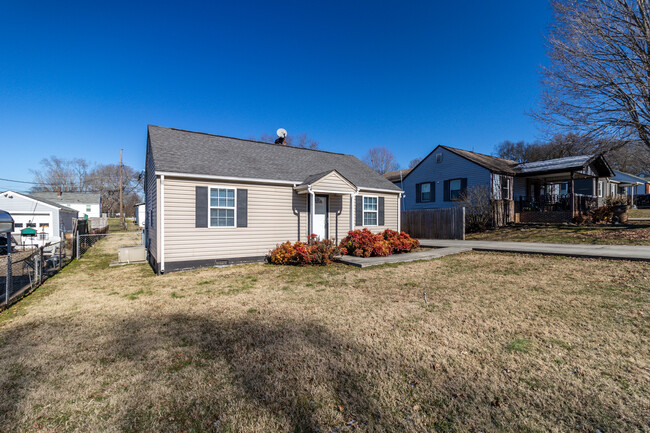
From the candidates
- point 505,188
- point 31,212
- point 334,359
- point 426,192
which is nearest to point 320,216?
point 334,359

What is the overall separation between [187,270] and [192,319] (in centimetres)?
470

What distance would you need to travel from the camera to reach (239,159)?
11.0 m

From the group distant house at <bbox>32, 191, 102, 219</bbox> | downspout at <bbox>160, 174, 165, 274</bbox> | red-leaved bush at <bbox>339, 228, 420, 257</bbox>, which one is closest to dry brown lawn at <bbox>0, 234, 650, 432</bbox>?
downspout at <bbox>160, 174, 165, 274</bbox>

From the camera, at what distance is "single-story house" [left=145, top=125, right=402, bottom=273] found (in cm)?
882

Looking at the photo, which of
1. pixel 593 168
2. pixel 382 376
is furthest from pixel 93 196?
pixel 593 168

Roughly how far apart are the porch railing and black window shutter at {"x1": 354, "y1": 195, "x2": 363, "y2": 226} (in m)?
13.0

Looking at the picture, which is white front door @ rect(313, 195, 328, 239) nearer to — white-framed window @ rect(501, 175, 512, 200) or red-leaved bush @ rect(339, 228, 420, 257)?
red-leaved bush @ rect(339, 228, 420, 257)

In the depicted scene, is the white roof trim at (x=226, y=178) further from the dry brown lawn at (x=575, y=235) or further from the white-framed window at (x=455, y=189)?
the white-framed window at (x=455, y=189)

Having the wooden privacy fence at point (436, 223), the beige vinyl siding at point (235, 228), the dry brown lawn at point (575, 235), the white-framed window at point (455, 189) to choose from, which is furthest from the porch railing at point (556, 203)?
the beige vinyl siding at point (235, 228)

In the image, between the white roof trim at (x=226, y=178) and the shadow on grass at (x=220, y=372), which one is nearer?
the shadow on grass at (x=220, y=372)

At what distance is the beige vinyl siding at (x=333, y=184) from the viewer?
10572 millimetres

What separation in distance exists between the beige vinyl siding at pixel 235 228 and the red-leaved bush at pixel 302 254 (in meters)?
0.77

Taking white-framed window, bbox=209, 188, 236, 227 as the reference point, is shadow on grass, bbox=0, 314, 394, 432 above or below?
below

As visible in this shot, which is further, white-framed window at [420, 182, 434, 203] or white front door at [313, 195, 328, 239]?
white-framed window at [420, 182, 434, 203]
